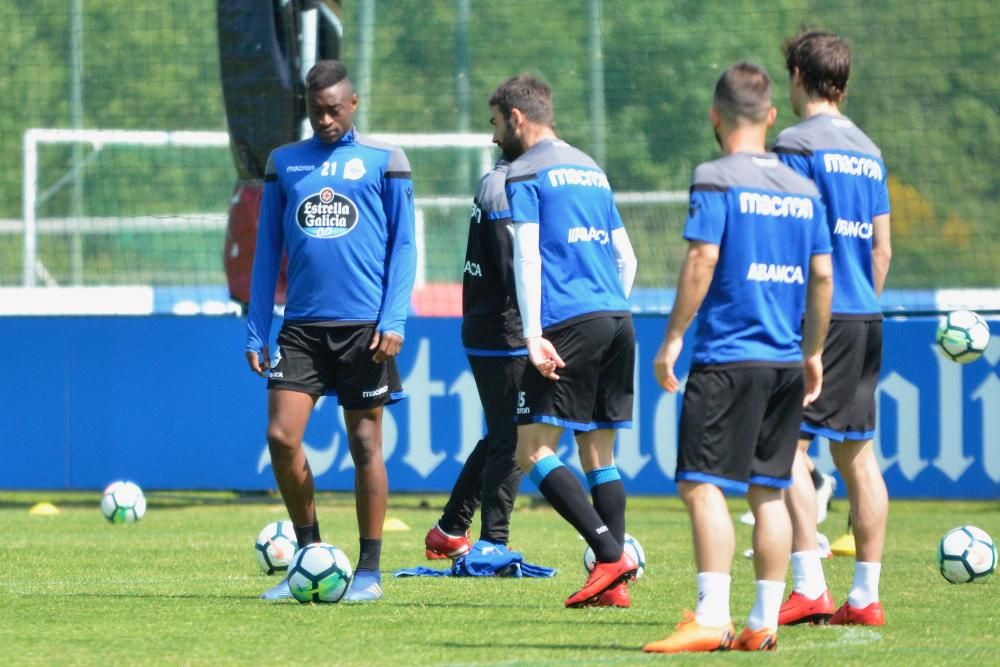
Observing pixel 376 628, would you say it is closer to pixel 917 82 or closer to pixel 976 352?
pixel 976 352

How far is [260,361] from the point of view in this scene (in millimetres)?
7531

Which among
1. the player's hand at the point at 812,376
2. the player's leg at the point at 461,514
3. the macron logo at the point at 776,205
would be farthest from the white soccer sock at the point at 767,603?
the player's leg at the point at 461,514

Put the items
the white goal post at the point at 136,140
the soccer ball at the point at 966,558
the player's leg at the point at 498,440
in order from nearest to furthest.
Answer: the soccer ball at the point at 966,558 → the player's leg at the point at 498,440 → the white goal post at the point at 136,140

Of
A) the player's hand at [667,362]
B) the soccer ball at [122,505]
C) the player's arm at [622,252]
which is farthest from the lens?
the soccer ball at [122,505]

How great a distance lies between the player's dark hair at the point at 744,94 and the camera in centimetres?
578

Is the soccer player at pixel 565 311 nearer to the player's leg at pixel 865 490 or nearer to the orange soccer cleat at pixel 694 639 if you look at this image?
the player's leg at pixel 865 490

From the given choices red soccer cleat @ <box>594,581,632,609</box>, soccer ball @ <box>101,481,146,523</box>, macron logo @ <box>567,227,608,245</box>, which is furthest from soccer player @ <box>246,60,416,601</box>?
soccer ball @ <box>101,481,146,523</box>

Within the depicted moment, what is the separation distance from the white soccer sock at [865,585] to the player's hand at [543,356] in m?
1.40

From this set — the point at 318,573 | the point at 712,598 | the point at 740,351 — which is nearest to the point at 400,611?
the point at 318,573

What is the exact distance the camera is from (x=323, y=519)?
11945 millimetres

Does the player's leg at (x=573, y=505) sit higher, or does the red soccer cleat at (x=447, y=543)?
the player's leg at (x=573, y=505)

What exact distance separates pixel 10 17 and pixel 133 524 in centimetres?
585

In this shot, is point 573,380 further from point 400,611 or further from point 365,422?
point 400,611

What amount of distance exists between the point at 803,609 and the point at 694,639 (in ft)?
3.21
